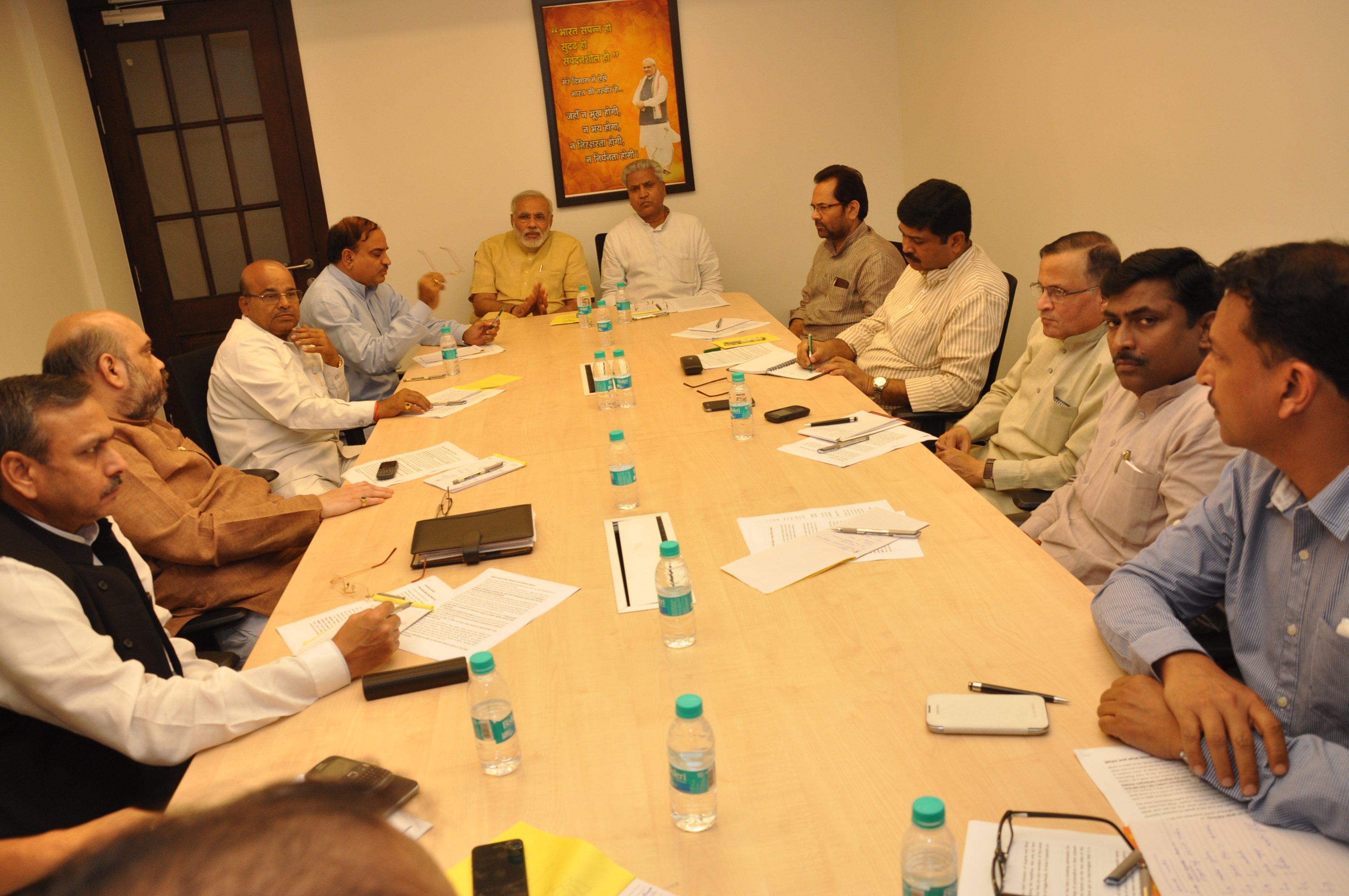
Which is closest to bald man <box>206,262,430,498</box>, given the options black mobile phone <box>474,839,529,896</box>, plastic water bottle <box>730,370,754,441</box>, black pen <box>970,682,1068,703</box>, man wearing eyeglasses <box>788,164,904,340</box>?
plastic water bottle <box>730,370,754,441</box>

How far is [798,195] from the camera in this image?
5.94 meters

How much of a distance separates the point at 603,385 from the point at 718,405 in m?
0.50

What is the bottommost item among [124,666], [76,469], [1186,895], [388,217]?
[1186,895]

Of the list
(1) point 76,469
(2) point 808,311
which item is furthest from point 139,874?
(2) point 808,311

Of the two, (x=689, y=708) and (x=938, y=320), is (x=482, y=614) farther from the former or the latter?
(x=938, y=320)

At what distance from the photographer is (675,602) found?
156cm

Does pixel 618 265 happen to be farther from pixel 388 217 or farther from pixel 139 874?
pixel 139 874

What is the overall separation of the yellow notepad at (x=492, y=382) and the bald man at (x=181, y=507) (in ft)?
3.66

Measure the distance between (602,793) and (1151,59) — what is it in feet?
11.3

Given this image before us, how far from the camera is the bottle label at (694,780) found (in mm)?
1113

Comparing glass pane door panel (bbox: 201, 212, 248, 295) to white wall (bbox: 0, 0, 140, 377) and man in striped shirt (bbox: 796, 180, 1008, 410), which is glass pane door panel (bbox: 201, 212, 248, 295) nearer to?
white wall (bbox: 0, 0, 140, 377)

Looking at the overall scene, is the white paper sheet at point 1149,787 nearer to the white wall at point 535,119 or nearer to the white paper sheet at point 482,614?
the white paper sheet at point 482,614

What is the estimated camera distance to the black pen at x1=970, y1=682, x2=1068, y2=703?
131 cm

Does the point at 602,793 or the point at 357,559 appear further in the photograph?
the point at 357,559
